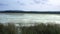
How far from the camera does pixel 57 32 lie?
1212 cm

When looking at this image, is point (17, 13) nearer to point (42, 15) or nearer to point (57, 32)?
point (42, 15)

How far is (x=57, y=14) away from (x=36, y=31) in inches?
285

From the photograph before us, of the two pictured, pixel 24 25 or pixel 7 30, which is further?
pixel 24 25

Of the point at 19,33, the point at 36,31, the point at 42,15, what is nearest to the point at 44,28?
the point at 36,31

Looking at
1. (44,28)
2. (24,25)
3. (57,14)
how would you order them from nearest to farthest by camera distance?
(44,28), (24,25), (57,14)

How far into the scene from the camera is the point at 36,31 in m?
12.1

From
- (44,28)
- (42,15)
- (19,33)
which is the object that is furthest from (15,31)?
(42,15)

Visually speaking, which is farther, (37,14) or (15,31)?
(37,14)

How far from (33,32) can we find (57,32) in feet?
4.74

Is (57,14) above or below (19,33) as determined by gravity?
below

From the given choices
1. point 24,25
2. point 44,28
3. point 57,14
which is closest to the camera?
point 44,28

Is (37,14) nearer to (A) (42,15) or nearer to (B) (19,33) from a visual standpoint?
(A) (42,15)

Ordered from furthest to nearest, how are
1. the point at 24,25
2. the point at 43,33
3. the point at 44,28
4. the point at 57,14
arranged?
the point at 57,14 → the point at 24,25 → the point at 44,28 → the point at 43,33

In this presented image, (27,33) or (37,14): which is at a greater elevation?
(27,33)
